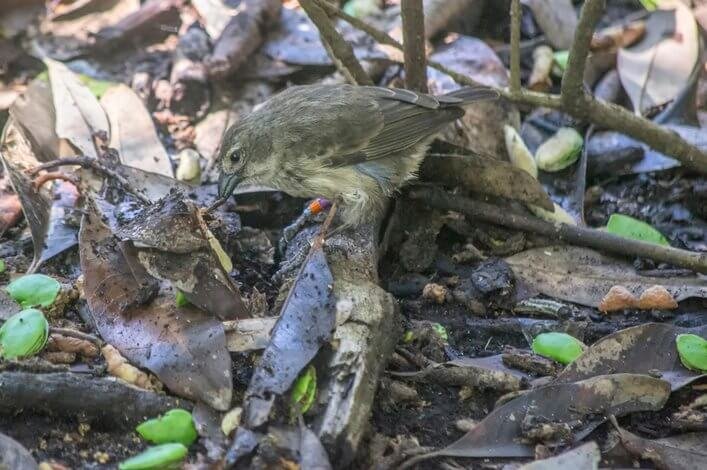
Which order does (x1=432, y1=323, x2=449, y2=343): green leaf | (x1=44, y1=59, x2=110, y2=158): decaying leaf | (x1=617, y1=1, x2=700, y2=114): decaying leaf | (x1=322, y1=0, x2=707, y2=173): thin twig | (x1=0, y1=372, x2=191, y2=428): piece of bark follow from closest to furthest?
(x1=0, y1=372, x2=191, y2=428): piece of bark
(x1=432, y1=323, x2=449, y2=343): green leaf
(x1=322, y1=0, x2=707, y2=173): thin twig
(x1=44, y1=59, x2=110, y2=158): decaying leaf
(x1=617, y1=1, x2=700, y2=114): decaying leaf

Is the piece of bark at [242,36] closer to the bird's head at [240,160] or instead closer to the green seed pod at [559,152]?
the bird's head at [240,160]

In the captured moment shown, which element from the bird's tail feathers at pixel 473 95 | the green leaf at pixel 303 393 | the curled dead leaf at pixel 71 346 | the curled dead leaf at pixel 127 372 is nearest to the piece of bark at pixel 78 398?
the curled dead leaf at pixel 127 372

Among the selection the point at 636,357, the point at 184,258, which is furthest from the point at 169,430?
the point at 636,357

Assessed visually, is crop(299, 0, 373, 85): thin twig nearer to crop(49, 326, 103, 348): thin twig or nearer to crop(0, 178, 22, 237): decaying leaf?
crop(0, 178, 22, 237): decaying leaf

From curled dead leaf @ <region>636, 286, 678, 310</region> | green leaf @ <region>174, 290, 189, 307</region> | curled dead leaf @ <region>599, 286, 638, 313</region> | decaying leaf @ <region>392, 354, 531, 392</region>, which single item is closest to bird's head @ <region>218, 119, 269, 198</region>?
green leaf @ <region>174, 290, 189, 307</region>

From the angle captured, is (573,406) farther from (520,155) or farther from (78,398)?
(520,155)

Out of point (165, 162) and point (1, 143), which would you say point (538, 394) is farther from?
point (1, 143)
